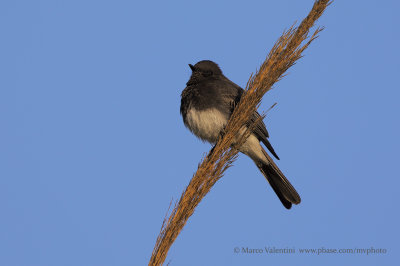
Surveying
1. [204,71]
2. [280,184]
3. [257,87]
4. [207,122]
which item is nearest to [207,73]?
[204,71]

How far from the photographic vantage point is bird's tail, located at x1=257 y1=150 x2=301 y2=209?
5223mm

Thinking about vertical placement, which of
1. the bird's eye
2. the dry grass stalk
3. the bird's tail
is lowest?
the dry grass stalk

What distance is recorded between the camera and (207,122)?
5.16 metres

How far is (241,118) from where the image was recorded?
2.85 metres

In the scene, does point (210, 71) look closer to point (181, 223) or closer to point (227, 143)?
point (227, 143)

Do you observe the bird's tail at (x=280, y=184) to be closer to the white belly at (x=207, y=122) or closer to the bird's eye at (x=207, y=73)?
the white belly at (x=207, y=122)

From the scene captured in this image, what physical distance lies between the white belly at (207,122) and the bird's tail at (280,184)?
0.79 metres

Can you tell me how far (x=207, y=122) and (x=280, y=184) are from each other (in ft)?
3.88

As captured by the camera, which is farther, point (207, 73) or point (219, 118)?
point (207, 73)

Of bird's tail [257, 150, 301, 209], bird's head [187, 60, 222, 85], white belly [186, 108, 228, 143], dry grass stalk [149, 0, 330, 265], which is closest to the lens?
dry grass stalk [149, 0, 330, 265]

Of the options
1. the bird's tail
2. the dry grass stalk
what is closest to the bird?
the bird's tail

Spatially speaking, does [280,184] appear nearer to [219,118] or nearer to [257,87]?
[219,118]

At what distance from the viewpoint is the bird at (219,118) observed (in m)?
5.10

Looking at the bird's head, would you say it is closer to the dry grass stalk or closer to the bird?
the bird
